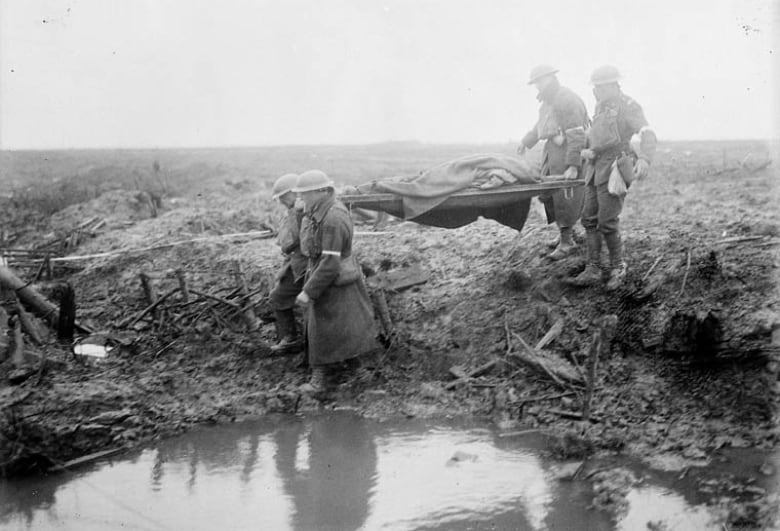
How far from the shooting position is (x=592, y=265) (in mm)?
6043

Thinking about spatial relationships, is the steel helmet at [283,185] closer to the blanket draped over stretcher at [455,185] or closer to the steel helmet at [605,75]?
the blanket draped over stretcher at [455,185]

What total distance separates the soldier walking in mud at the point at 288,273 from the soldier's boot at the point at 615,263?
8.75ft

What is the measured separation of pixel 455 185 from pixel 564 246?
5.24 ft

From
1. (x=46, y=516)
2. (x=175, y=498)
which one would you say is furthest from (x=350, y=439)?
(x=46, y=516)

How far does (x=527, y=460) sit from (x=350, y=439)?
1338 mm

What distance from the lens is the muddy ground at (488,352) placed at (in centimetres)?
463

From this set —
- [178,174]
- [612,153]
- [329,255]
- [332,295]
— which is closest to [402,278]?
[332,295]

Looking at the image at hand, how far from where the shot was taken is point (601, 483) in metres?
4.01

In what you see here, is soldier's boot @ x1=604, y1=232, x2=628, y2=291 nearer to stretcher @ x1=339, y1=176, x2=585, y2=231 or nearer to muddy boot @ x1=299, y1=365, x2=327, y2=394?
stretcher @ x1=339, y1=176, x2=585, y2=231

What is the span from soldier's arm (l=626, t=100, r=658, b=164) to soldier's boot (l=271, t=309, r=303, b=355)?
3361mm

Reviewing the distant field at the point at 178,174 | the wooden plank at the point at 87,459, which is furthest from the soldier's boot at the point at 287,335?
the distant field at the point at 178,174

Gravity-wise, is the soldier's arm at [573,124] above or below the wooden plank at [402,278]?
above

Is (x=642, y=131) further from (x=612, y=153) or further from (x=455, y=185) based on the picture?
(x=455, y=185)

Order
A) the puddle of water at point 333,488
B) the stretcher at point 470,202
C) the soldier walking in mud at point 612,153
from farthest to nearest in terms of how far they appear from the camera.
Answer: the stretcher at point 470,202 → the soldier walking in mud at point 612,153 → the puddle of water at point 333,488
